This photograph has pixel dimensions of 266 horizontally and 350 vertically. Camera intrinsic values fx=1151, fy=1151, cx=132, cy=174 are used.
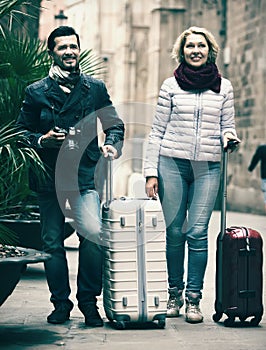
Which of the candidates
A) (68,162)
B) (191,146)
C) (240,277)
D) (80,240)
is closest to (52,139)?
(68,162)

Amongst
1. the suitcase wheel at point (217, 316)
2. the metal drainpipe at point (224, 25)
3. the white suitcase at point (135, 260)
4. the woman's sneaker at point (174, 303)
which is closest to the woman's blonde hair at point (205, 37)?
the white suitcase at point (135, 260)

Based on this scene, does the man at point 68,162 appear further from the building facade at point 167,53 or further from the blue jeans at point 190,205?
the building facade at point 167,53

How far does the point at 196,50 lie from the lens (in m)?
7.42

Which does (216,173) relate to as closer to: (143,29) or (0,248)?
(0,248)

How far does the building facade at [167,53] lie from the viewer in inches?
1046

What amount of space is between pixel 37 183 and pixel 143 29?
31.6 m

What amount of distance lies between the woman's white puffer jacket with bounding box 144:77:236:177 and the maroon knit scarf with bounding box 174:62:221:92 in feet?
0.15

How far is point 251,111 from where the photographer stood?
27.0 metres

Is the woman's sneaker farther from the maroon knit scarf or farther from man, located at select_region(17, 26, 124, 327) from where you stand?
the maroon knit scarf

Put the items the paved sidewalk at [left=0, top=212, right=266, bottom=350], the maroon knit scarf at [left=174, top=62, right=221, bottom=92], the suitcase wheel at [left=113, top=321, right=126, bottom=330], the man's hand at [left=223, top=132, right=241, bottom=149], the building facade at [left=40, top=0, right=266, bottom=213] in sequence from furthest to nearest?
1. the building facade at [left=40, top=0, right=266, bottom=213]
2. the maroon knit scarf at [left=174, top=62, right=221, bottom=92]
3. the man's hand at [left=223, top=132, right=241, bottom=149]
4. the suitcase wheel at [left=113, top=321, right=126, bottom=330]
5. the paved sidewalk at [left=0, top=212, right=266, bottom=350]

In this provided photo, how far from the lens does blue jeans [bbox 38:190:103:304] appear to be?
23.2ft

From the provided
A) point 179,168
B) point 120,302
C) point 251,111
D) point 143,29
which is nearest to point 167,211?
point 179,168

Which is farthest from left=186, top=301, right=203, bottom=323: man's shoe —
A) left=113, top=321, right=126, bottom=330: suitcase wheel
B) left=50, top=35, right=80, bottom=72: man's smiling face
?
left=50, top=35, right=80, bottom=72: man's smiling face

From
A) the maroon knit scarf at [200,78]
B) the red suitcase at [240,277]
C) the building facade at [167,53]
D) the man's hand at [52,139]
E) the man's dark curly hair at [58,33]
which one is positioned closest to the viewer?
the man's hand at [52,139]
